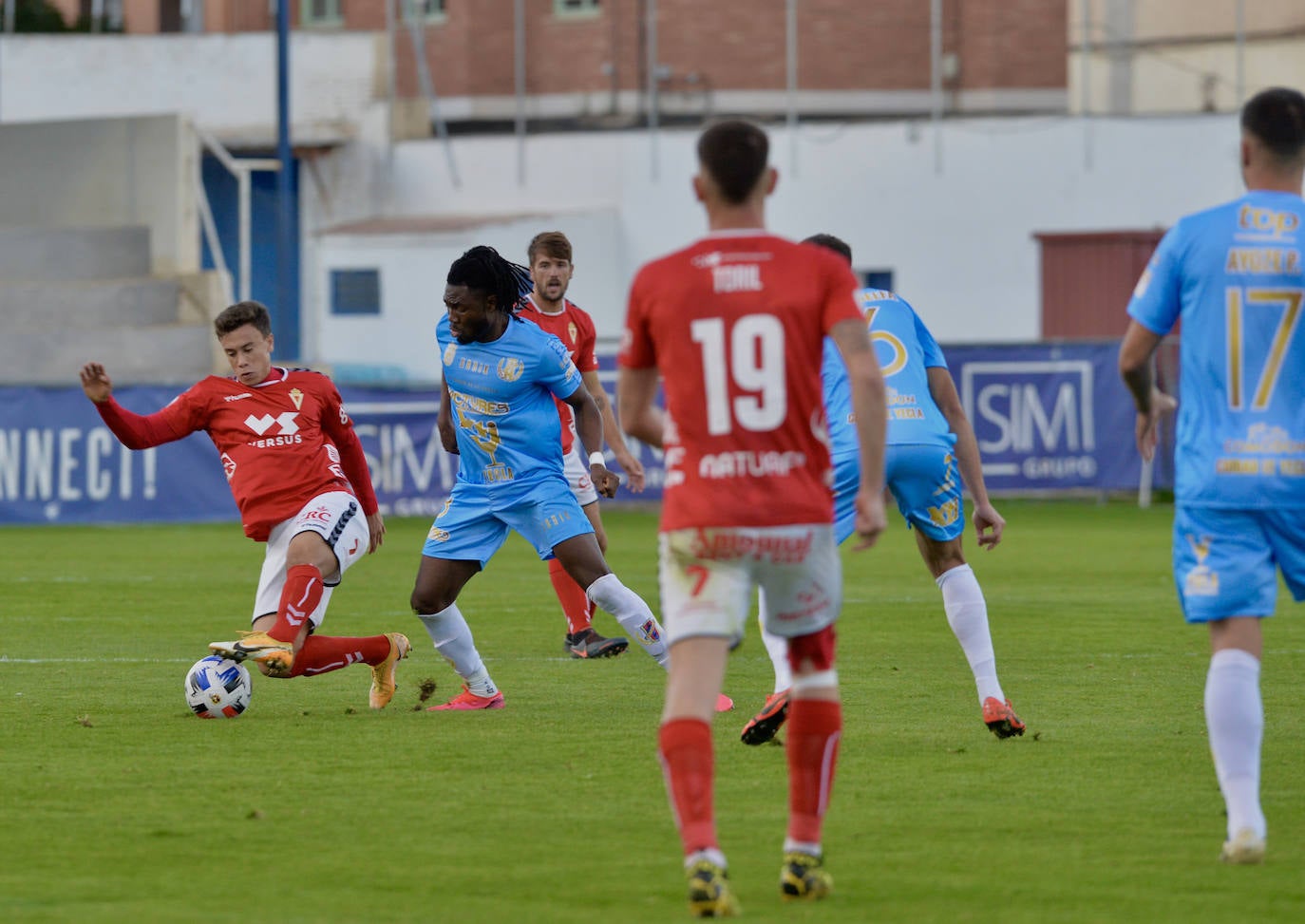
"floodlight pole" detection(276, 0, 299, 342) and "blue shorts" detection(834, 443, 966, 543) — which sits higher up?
"floodlight pole" detection(276, 0, 299, 342)

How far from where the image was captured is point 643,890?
5.48m

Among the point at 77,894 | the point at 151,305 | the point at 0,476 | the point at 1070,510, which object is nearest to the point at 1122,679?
the point at 77,894

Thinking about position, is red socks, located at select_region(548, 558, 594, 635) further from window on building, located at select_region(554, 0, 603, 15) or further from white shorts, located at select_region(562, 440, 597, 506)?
window on building, located at select_region(554, 0, 603, 15)

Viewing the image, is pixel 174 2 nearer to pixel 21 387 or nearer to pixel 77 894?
pixel 21 387

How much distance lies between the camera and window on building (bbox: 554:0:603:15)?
38.8 m

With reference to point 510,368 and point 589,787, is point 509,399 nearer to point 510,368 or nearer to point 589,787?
point 510,368

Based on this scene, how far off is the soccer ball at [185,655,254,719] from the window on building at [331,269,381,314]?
2700 cm

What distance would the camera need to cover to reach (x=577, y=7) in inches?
1545

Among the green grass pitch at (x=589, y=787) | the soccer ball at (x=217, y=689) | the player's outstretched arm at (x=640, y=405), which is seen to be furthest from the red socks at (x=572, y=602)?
the player's outstretched arm at (x=640, y=405)


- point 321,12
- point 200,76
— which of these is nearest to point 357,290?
point 200,76

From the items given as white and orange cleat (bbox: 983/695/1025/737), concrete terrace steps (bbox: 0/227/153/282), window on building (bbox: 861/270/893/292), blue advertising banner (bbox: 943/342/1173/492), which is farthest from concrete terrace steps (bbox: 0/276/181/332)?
white and orange cleat (bbox: 983/695/1025/737)

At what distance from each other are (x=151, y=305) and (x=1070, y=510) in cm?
1386

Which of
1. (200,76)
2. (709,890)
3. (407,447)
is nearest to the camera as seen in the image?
(709,890)

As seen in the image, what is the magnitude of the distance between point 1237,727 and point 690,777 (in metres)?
1.65
